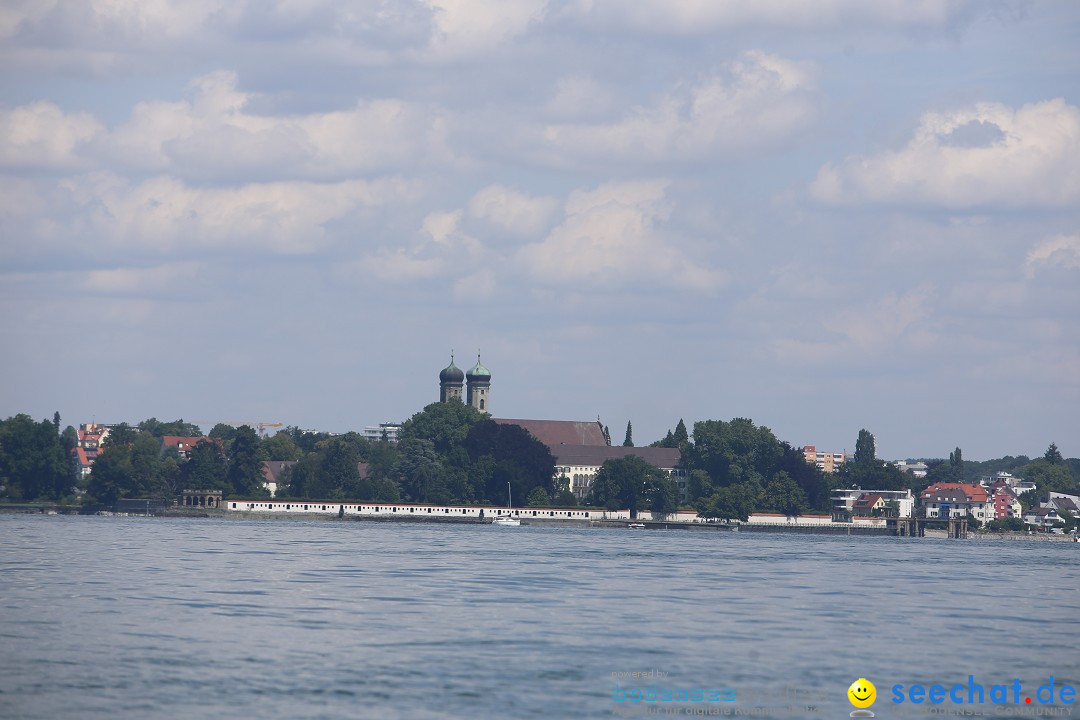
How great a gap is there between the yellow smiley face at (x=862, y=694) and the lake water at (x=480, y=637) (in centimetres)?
22

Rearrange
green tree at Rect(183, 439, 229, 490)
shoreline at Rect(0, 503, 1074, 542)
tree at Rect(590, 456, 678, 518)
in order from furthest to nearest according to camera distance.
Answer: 1. tree at Rect(590, 456, 678, 518)
2. green tree at Rect(183, 439, 229, 490)
3. shoreline at Rect(0, 503, 1074, 542)

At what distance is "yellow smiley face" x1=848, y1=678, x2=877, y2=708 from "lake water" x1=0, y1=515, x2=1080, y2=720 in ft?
0.73

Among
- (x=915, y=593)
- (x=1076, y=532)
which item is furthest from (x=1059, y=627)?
(x=1076, y=532)

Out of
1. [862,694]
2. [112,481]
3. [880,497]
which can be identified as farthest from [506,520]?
[862,694]

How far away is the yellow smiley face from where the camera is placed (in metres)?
27.2

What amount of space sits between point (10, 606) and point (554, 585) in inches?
776

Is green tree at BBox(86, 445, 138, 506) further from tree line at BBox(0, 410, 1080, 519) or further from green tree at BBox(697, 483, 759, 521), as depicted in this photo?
green tree at BBox(697, 483, 759, 521)

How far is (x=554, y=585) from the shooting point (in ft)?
173

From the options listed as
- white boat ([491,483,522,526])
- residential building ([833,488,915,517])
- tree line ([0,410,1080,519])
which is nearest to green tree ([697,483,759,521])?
tree line ([0,410,1080,519])

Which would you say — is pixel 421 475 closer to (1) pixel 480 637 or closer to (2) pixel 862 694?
(1) pixel 480 637

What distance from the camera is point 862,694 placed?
2753cm

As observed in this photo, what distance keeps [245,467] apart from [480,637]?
5094 inches

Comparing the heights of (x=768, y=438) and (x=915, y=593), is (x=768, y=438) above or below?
above

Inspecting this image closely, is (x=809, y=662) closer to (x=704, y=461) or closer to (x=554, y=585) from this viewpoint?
(x=554, y=585)
